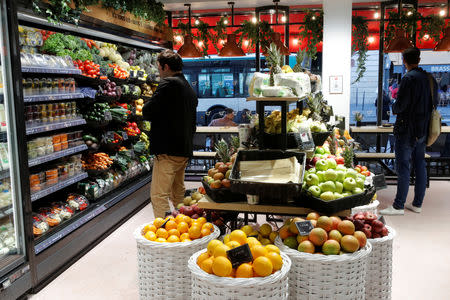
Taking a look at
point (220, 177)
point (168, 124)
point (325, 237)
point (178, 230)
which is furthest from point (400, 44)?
point (178, 230)

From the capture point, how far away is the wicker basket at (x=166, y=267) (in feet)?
8.77

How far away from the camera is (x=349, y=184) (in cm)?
267

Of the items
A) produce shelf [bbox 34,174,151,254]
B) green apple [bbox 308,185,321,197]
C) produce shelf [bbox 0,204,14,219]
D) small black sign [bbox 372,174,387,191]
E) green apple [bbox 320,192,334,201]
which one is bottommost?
produce shelf [bbox 34,174,151,254]

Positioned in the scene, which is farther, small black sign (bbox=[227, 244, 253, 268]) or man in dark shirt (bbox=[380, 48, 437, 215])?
man in dark shirt (bbox=[380, 48, 437, 215])

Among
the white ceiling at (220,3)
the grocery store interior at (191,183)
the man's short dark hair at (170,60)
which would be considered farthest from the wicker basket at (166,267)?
the white ceiling at (220,3)

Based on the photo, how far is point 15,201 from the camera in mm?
3240

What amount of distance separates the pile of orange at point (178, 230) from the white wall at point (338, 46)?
16.2ft

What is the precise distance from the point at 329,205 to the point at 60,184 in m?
2.72

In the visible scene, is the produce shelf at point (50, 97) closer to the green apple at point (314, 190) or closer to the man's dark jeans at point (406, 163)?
the green apple at point (314, 190)

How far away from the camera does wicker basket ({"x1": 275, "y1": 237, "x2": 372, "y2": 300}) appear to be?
92.1 inches

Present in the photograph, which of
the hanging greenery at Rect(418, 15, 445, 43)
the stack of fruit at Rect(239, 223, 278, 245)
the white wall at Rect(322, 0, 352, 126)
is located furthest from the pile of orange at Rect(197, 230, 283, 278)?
the hanging greenery at Rect(418, 15, 445, 43)

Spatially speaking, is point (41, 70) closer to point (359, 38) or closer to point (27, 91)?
point (27, 91)

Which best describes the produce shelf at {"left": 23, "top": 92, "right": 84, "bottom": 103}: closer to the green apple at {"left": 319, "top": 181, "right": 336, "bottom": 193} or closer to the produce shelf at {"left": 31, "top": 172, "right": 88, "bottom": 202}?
the produce shelf at {"left": 31, "top": 172, "right": 88, "bottom": 202}

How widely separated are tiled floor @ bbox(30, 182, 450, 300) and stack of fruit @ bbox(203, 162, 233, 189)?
2.28 feet
